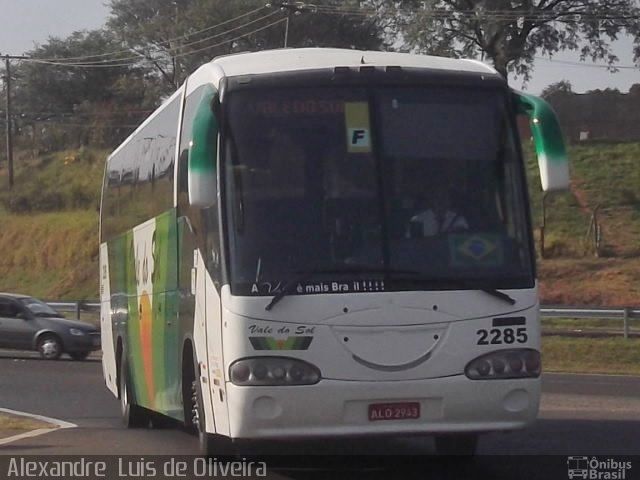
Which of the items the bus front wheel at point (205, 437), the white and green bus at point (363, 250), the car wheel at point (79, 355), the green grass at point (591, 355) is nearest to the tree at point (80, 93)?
the car wheel at point (79, 355)

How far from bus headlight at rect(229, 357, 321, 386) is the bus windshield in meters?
0.51

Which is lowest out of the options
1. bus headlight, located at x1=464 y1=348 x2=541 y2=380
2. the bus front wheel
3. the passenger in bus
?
the bus front wheel

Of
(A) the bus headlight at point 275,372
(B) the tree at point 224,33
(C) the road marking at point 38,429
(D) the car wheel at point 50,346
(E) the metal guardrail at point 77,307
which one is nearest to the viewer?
(A) the bus headlight at point 275,372

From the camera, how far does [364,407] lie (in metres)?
9.46

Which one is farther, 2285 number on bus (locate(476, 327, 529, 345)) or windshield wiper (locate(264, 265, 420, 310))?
2285 number on bus (locate(476, 327, 529, 345))

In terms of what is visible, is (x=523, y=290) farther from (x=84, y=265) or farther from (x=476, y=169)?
(x=84, y=265)

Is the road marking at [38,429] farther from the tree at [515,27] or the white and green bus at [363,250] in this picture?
the tree at [515,27]

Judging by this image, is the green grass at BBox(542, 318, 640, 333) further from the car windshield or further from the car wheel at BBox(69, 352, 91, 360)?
the car windshield

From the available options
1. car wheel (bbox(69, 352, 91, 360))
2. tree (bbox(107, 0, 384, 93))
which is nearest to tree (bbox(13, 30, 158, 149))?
tree (bbox(107, 0, 384, 93))

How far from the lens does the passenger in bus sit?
9.73 metres

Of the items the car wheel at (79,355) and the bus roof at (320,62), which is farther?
the car wheel at (79,355)

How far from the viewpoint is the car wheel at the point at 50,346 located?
28.0 metres

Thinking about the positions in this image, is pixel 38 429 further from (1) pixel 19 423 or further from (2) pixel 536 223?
(2) pixel 536 223

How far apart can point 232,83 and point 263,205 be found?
1.00 meters
